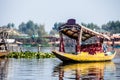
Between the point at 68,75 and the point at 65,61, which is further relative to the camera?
the point at 65,61

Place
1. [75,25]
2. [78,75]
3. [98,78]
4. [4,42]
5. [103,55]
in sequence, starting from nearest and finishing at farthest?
[98,78] < [78,75] < [75,25] < [103,55] < [4,42]

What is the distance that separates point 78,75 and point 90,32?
16327 mm

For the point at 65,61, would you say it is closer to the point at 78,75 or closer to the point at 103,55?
the point at 103,55

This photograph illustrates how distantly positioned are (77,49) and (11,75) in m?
16.7

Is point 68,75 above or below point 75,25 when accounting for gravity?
below

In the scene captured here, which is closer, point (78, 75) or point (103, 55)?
point (78, 75)

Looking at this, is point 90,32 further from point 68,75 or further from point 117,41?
point 117,41

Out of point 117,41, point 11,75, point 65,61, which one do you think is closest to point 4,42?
point 65,61

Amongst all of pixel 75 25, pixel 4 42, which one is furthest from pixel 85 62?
pixel 4 42

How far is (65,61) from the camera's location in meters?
50.9

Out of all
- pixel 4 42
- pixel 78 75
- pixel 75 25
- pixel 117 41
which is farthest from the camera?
pixel 117 41

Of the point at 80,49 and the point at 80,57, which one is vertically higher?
the point at 80,49

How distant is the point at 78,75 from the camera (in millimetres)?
34656

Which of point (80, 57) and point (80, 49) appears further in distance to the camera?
point (80, 49)
